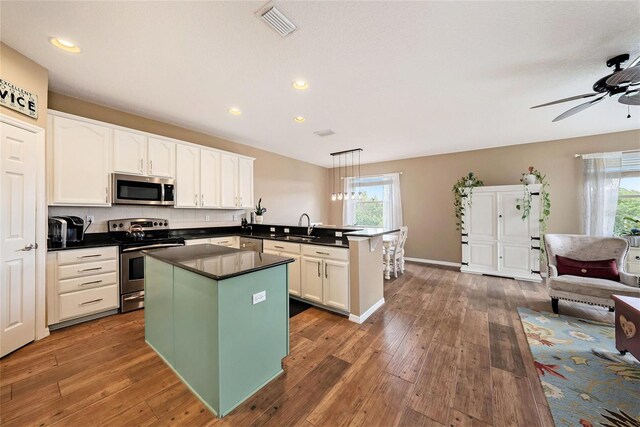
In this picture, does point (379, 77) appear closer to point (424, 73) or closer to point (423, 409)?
point (424, 73)

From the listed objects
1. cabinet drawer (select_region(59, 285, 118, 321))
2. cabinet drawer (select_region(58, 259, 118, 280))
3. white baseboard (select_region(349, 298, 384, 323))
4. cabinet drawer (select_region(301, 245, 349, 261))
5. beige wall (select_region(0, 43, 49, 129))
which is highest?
beige wall (select_region(0, 43, 49, 129))

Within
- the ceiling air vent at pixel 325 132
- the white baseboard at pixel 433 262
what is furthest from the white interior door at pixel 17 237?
the white baseboard at pixel 433 262

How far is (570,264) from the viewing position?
3.28 metres

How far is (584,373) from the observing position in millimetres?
1942

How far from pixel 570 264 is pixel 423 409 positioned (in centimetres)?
332

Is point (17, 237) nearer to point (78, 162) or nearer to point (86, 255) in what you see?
point (86, 255)

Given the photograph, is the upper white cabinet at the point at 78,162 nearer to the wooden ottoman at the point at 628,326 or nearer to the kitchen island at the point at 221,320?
the kitchen island at the point at 221,320

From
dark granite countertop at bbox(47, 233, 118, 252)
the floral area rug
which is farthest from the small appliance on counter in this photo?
the floral area rug

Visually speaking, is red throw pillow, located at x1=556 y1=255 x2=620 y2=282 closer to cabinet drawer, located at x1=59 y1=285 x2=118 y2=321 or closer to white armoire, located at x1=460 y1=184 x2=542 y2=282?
white armoire, located at x1=460 y1=184 x2=542 y2=282

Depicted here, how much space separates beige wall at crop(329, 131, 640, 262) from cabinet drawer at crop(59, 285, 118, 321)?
5986 millimetres

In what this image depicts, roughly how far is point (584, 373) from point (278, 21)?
147 inches

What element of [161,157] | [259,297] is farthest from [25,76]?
[259,297]

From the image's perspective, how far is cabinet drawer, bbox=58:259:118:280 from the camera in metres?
2.58

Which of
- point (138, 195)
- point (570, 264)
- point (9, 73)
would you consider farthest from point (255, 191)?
point (570, 264)
